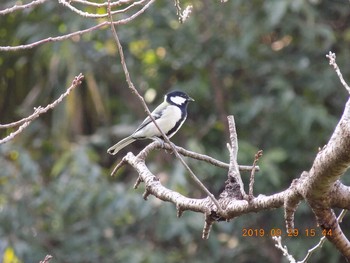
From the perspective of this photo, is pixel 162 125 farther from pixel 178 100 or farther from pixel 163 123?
pixel 178 100

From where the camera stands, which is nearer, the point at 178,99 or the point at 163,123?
the point at 163,123

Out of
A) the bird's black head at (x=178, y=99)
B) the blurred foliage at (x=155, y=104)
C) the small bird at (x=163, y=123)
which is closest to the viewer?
the small bird at (x=163, y=123)

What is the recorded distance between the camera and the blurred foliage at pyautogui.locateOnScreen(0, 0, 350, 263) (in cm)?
694

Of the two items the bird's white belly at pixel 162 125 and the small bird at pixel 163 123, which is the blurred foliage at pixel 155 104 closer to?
the small bird at pixel 163 123

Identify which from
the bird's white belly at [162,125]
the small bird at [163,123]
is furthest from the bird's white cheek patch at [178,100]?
the bird's white belly at [162,125]

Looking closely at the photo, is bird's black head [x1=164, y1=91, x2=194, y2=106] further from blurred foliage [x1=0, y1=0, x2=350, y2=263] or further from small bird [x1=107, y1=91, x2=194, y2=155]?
blurred foliage [x1=0, y1=0, x2=350, y2=263]

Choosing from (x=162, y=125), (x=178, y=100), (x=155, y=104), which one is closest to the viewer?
(x=162, y=125)

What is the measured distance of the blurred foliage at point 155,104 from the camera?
22.8 ft

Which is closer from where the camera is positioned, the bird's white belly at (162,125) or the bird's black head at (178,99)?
the bird's white belly at (162,125)

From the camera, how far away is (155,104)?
7.83m

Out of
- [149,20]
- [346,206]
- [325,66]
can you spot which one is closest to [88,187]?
[149,20]

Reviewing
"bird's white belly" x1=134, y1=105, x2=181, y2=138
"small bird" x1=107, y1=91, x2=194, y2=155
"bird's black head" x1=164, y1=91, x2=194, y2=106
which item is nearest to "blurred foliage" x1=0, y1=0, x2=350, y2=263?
"bird's black head" x1=164, y1=91, x2=194, y2=106

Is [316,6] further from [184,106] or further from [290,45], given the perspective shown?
[184,106]

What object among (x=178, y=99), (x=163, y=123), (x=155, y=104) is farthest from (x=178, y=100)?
(x=155, y=104)
